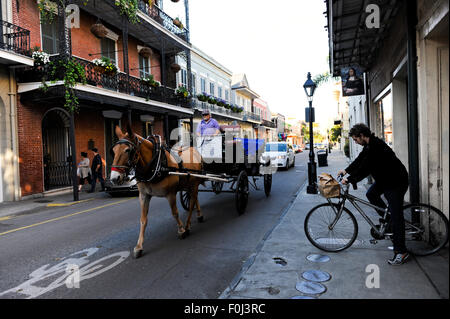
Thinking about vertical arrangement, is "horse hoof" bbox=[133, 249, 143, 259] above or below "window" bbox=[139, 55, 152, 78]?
below

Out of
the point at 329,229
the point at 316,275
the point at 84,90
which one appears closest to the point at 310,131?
the point at 329,229

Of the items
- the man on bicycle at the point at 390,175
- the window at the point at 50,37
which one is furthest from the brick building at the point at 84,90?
the man on bicycle at the point at 390,175

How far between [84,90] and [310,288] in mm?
11709

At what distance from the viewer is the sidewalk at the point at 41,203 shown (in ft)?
31.8

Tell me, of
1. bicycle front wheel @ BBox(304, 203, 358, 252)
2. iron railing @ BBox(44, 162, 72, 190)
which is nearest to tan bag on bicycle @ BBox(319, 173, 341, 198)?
bicycle front wheel @ BBox(304, 203, 358, 252)

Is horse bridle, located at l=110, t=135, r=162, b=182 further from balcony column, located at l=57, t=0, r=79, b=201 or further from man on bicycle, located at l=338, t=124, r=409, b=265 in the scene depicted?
balcony column, located at l=57, t=0, r=79, b=201

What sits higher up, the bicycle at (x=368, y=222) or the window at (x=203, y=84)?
the window at (x=203, y=84)

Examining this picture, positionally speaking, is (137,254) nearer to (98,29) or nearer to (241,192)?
(241,192)

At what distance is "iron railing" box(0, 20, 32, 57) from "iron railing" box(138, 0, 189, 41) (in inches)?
252

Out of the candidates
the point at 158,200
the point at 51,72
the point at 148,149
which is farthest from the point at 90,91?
the point at 148,149

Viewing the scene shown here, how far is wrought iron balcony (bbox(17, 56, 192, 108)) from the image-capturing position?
459 inches

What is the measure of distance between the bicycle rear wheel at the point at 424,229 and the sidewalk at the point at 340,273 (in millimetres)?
165

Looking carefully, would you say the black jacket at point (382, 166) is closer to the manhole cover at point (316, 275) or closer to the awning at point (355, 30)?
the manhole cover at point (316, 275)

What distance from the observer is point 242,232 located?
5934 millimetres
